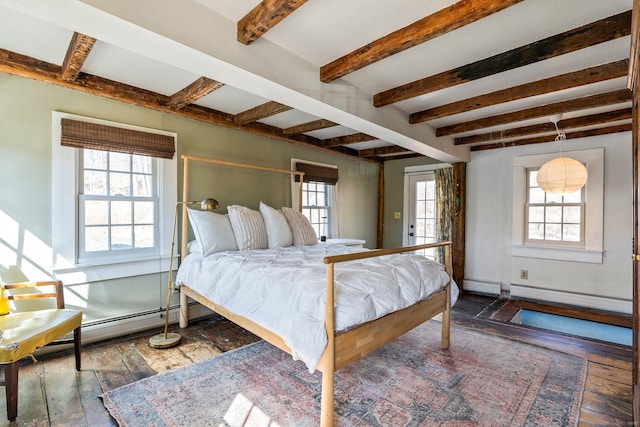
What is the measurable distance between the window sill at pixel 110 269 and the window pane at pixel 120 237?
17 cm

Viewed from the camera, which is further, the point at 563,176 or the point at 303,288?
the point at 563,176

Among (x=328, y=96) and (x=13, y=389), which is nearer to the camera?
(x=13, y=389)

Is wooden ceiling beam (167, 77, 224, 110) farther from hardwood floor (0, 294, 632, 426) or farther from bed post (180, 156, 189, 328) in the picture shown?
hardwood floor (0, 294, 632, 426)

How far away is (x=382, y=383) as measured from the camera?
2217 mm

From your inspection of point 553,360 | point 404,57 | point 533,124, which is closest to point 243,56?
point 404,57

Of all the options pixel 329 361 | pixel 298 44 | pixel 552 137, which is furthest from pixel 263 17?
pixel 552 137

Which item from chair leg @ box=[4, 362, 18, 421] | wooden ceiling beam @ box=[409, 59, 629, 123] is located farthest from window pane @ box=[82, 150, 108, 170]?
wooden ceiling beam @ box=[409, 59, 629, 123]

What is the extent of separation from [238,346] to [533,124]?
4329 millimetres

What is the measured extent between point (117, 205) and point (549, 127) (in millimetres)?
4993

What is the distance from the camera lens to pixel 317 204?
4977mm

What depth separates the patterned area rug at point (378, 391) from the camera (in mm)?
1835

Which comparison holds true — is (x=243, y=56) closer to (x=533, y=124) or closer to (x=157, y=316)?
(x=157, y=316)

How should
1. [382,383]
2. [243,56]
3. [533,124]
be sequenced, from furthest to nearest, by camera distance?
[533,124], [382,383], [243,56]

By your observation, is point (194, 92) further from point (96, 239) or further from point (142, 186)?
point (96, 239)
